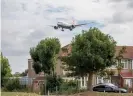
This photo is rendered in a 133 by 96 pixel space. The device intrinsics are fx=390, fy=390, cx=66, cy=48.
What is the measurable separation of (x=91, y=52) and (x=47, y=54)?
1117 cm

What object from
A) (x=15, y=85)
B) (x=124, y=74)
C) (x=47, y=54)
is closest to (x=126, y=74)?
(x=124, y=74)

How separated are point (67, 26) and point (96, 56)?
11.4 m

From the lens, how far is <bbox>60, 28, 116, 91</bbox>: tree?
63.7 meters

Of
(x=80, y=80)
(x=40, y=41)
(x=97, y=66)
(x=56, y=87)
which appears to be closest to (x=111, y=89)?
(x=97, y=66)

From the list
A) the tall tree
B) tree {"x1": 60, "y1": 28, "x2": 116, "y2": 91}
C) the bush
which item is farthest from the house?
the bush

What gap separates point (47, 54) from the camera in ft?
238

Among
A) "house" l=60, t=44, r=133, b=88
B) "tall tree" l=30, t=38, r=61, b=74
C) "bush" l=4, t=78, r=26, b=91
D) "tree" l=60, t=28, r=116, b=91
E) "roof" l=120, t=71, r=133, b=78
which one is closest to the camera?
"tree" l=60, t=28, r=116, b=91

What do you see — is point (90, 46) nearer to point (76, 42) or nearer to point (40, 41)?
point (76, 42)

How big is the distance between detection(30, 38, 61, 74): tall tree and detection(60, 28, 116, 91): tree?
6.20 metres

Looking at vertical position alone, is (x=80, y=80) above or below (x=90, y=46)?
below

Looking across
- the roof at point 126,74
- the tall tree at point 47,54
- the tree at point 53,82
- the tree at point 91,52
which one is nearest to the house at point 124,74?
the roof at point 126,74

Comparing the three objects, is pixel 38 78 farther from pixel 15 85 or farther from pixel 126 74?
pixel 126 74

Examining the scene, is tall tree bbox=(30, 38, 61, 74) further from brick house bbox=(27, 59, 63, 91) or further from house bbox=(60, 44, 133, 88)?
brick house bbox=(27, 59, 63, 91)

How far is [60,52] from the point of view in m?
80.4
